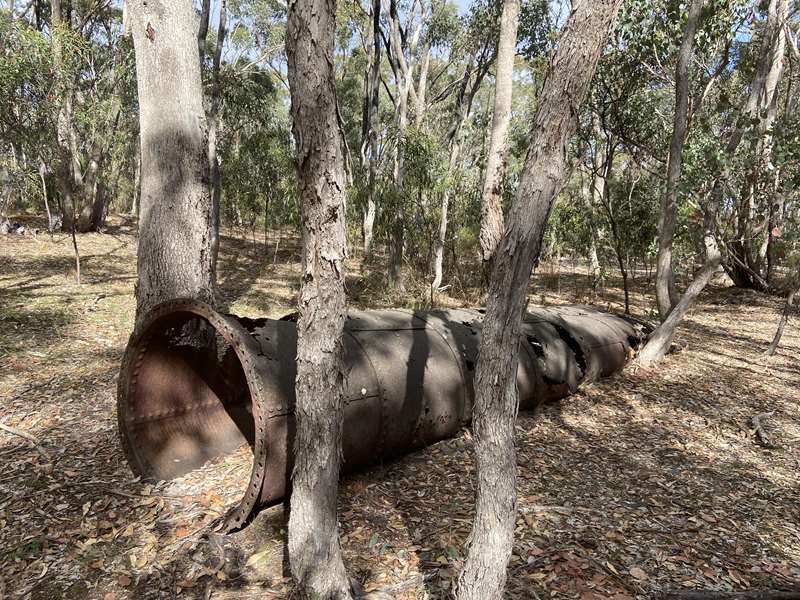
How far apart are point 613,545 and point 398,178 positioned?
34.3ft

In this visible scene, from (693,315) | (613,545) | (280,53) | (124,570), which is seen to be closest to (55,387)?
(124,570)

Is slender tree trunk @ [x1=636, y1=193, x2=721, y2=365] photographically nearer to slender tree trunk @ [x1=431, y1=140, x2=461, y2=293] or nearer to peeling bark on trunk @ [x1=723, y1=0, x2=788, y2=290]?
peeling bark on trunk @ [x1=723, y1=0, x2=788, y2=290]

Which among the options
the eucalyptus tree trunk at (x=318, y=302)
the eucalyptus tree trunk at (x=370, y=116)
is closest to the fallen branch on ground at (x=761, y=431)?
the eucalyptus tree trunk at (x=318, y=302)

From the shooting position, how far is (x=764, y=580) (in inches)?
133

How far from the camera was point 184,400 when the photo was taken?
486 cm

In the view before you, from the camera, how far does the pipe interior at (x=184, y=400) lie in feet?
14.5

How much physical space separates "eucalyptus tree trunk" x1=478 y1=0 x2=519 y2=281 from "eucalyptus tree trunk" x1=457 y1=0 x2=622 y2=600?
471cm

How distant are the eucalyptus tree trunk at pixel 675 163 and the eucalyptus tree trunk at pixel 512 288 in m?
7.47

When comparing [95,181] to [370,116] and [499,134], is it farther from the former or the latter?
[499,134]

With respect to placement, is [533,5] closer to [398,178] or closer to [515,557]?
[398,178]

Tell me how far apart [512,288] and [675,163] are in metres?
8.05

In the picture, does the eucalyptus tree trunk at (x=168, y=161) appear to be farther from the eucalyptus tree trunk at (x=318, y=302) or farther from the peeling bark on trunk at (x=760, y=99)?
the peeling bark on trunk at (x=760, y=99)

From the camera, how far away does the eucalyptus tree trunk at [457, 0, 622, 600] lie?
2.30m

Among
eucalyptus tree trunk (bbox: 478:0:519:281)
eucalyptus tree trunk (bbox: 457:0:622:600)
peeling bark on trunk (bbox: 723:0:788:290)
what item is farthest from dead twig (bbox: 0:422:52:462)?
peeling bark on trunk (bbox: 723:0:788:290)
